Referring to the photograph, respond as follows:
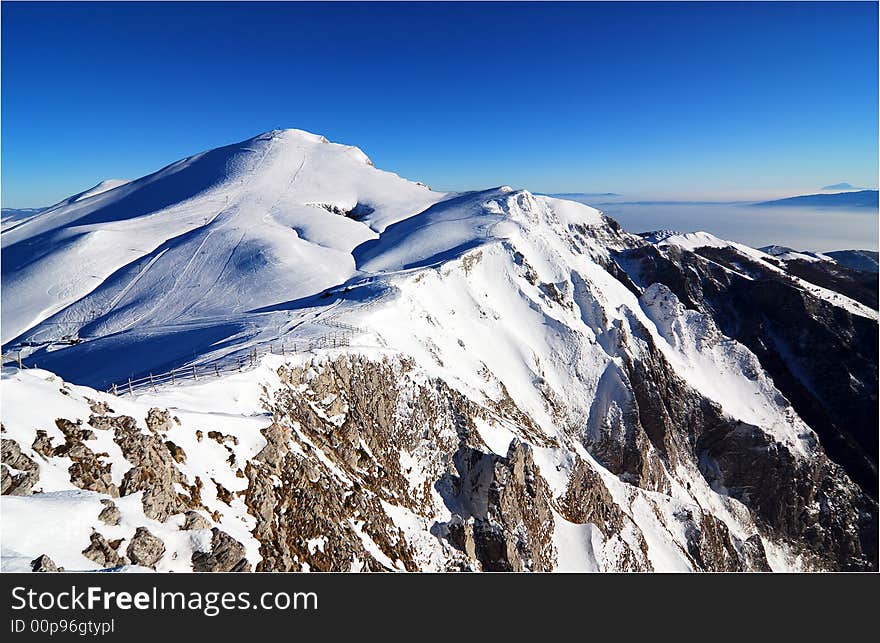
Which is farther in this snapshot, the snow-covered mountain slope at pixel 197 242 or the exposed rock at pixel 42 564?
the snow-covered mountain slope at pixel 197 242

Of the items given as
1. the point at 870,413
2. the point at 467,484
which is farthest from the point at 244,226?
the point at 870,413

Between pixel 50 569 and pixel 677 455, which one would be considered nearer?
pixel 50 569

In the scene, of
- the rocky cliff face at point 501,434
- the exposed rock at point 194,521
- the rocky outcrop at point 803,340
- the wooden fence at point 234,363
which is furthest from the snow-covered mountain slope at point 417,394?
the wooden fence at point 234,363

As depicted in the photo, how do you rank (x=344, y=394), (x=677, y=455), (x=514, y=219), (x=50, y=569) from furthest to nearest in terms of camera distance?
(x=514, y=219) < (x=677, y=455) < (x=344, y=394) < (x=50, y=569)

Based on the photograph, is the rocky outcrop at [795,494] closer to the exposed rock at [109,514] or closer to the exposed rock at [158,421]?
the exposed rock at [158,421]

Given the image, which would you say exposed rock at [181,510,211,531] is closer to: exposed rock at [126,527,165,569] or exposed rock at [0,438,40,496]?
exposed rock at [126,527,165,569]

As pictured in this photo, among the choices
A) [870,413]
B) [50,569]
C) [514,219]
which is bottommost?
[870,413]

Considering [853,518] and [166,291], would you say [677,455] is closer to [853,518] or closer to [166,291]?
[853,518]
